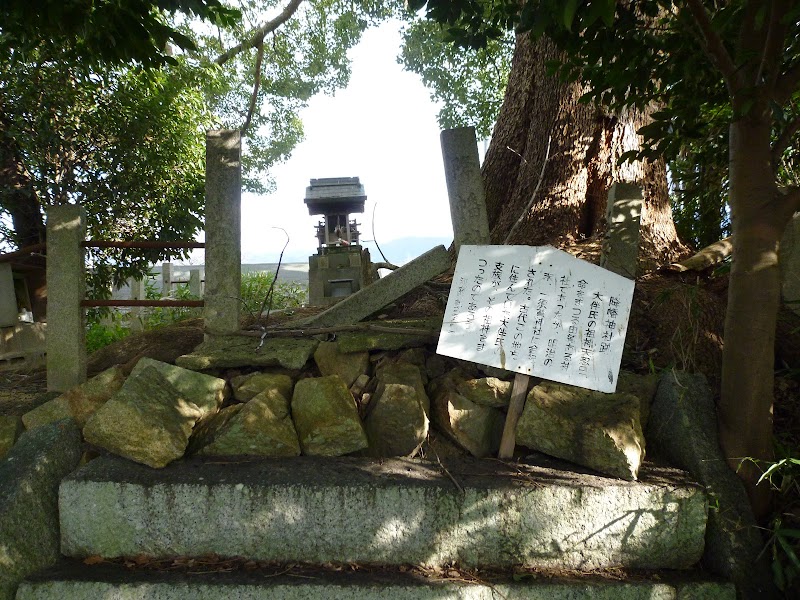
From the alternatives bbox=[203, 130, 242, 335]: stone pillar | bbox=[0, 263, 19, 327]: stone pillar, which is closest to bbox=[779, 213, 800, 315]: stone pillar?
bbox=[203, 130, 242, 335]: stone pillar

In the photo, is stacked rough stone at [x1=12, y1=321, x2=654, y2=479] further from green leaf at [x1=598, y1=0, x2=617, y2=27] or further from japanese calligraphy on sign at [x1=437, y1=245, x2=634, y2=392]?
green leaf at [x1=598, y1=0, x2=617, y2=27]

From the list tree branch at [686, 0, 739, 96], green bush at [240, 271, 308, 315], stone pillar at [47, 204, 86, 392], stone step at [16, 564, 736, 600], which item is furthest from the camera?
green bush at [240, 271, 308, 315]

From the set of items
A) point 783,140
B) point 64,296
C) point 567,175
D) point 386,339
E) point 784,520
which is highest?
point 567,175

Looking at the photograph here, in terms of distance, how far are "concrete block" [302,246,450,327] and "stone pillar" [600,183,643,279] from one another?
3.40 feet

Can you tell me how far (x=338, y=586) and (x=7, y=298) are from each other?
390 cm

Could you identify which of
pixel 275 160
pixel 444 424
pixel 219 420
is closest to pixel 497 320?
pixel 444 424

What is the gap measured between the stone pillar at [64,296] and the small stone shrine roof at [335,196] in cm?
506

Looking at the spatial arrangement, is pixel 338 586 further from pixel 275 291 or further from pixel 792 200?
pixel 275 291

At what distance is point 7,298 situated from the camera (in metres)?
4.50

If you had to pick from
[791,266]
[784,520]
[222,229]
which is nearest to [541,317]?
[784,520]

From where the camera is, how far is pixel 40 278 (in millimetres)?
5625

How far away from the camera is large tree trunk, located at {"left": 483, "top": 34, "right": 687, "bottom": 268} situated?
15.8 feet

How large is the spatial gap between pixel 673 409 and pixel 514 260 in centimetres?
121

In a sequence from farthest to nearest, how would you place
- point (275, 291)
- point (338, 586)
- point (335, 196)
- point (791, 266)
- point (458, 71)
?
point (458, 71) < point (275, 291) < point (335, 196) < point (791, 266) < point (338, 586)
